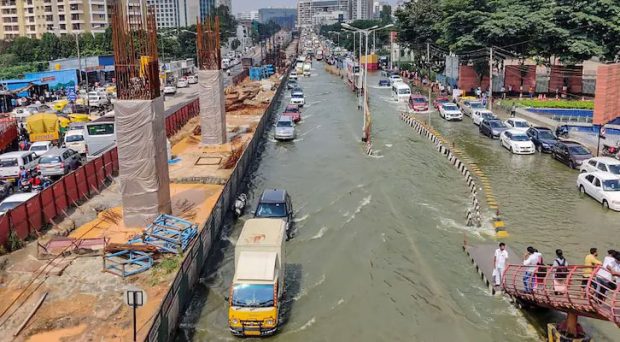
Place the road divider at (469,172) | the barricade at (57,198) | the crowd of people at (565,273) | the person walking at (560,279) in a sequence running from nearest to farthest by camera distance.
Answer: the crowd of people at (565,273)
the person walking at (560,279)
the barricade at (57,198)
the road divider at (469,172)

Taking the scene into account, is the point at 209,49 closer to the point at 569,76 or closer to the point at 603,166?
the point at 603,166

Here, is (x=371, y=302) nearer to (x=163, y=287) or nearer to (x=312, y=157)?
(x=163, y=287)

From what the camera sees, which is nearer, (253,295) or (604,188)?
(253,295)

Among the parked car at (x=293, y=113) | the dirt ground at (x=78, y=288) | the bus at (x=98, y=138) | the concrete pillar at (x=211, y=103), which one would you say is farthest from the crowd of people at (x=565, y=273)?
the parked car at (x=293, y=113)

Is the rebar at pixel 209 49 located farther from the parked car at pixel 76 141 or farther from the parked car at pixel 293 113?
the parked car at pixel 293 113


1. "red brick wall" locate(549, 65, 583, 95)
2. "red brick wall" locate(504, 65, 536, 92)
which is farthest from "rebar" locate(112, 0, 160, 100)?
"red brick wall" locate(504, 65, 536, 92)

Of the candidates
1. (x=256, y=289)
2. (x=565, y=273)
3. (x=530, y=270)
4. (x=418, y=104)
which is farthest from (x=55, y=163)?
(x=418, y=104)

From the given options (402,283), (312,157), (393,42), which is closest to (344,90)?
(393,42)
